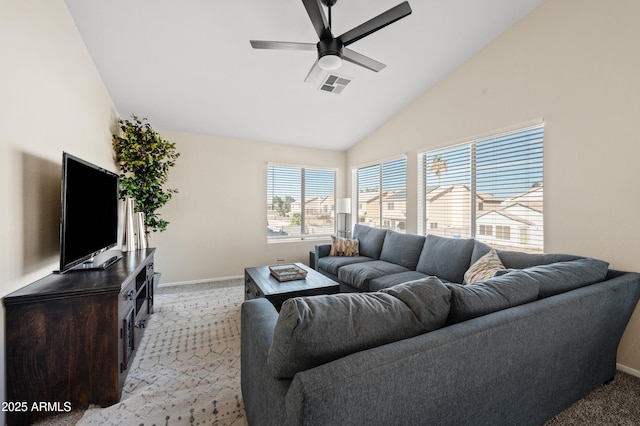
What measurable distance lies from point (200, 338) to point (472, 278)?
8.25 ft

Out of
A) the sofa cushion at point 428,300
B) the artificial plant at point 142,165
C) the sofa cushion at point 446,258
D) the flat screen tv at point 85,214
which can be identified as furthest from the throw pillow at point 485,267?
the artificial plant at point 142,165

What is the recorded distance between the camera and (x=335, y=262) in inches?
147

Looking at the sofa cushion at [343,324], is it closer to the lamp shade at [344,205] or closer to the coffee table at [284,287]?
the coffee table at [284,287]

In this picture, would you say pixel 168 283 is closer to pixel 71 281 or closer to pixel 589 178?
pixel 71 281

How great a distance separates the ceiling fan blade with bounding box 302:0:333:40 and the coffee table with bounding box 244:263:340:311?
2077mm

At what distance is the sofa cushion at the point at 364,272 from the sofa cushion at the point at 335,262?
169mm

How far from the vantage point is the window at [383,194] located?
4281 mm

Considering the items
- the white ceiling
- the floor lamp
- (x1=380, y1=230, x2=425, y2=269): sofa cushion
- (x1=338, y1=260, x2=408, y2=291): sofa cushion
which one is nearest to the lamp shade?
the floor lamp

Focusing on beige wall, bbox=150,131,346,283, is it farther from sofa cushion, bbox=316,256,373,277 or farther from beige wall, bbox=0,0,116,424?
beige wall, bbox=0,0,116,424

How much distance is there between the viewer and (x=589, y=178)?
2262 mm

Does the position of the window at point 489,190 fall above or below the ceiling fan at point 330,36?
below

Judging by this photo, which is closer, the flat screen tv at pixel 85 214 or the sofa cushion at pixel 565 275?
the sofa cushion at pixel 565 275

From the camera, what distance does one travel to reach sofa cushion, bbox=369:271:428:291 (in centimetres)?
280

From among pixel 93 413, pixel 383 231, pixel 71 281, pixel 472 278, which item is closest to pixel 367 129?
pixel 383 231
